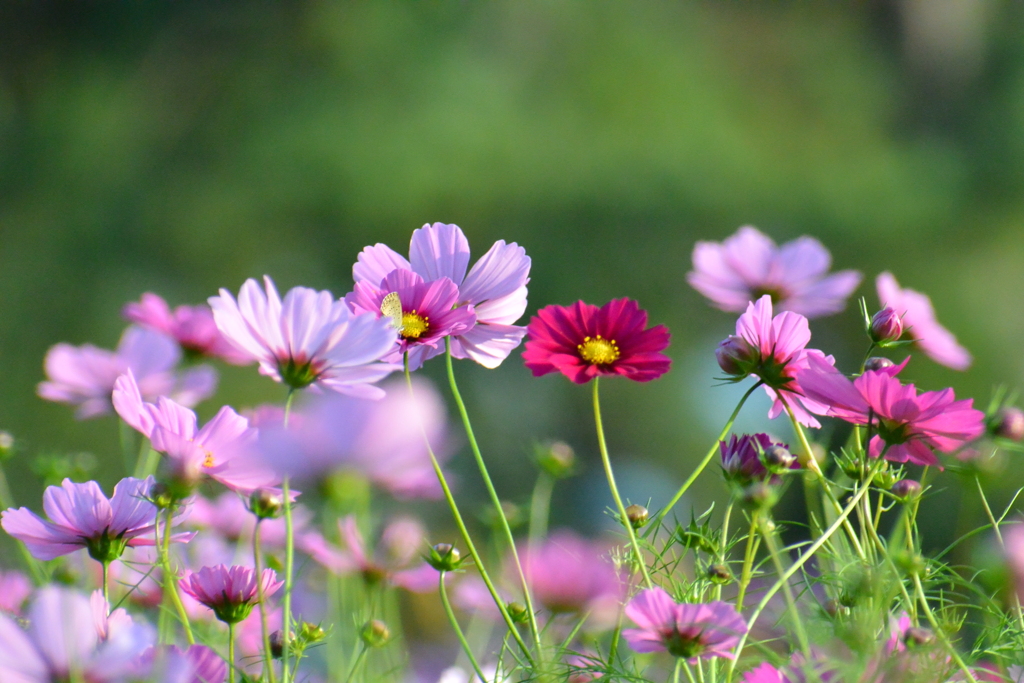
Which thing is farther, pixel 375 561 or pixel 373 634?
pixel 375 561

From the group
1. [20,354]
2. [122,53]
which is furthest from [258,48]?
[20,354]

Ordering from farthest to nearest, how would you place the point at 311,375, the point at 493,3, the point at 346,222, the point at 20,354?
the point at 493,3 < the point at 346,222 < the point at 20,354 < the point at 311,375

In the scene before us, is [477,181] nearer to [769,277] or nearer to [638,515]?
[769,277]

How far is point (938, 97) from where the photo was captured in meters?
4.13

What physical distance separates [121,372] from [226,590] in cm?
33

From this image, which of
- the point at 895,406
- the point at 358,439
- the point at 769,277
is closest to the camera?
the point at 358,439

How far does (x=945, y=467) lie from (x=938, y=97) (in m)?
4.36

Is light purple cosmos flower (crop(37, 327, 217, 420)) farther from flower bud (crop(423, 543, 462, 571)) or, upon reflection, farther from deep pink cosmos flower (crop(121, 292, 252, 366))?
flower bud (crop(423, 543, 462, 571))

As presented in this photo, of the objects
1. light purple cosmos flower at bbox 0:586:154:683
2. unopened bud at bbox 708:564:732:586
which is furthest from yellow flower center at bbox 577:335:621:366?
light purple cosmos flower at bbox 0:586:154:683

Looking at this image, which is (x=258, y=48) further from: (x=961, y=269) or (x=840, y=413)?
(x=840, y=413)

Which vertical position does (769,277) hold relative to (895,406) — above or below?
above

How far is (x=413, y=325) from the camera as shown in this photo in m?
0.36

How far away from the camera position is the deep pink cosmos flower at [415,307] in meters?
0.35

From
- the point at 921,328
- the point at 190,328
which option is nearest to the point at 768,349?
the point at 921,328
